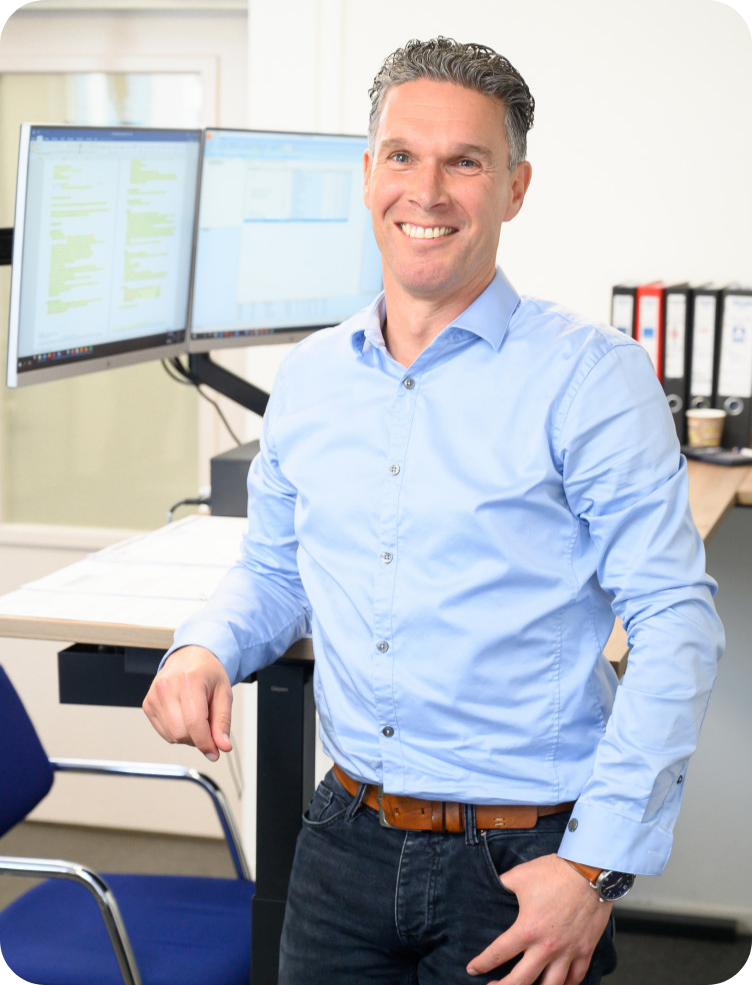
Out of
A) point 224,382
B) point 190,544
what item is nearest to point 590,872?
point 190,544

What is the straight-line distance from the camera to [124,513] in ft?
10.3

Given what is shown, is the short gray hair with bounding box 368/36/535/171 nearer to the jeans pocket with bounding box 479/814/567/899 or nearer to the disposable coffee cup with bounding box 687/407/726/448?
the jeans pocket with bounding box 479/814/567/899

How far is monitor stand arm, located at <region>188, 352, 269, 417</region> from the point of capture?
2121 mm

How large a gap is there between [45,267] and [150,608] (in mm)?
557

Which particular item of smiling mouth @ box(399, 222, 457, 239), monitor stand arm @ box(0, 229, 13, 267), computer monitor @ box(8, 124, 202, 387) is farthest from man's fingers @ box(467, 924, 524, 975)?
monitor stand arm @ box(0, 229, 13, 267)

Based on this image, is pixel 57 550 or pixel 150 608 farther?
pixel 57 550

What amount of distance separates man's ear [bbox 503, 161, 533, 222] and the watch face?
0.64m

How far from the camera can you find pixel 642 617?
100cm

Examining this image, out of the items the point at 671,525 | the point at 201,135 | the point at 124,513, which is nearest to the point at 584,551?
the point at 671,525

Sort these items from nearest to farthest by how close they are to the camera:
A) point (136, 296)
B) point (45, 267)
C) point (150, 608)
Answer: point (150, 608) → point (45, 267) → point (136, 296)

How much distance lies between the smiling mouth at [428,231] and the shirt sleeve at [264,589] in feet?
0.86

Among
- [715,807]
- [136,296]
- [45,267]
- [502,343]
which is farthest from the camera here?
[715,807]

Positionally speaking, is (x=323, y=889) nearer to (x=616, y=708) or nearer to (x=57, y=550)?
(x=616, y=708)

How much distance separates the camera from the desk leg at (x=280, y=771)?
1.46 m
